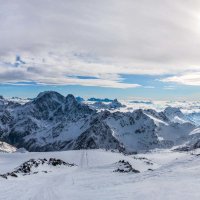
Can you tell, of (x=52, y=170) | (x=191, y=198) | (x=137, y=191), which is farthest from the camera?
(x=52, y=170)

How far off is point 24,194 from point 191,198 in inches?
768

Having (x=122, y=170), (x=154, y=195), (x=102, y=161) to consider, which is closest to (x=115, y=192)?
(x=154, y=195)

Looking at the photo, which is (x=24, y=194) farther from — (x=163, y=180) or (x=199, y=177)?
(x=199, y=177)

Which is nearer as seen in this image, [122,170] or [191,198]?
[191,198]

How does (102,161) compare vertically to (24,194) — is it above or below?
below

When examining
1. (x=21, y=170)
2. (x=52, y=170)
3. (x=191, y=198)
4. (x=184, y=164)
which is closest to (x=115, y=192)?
(x=191, y=198)

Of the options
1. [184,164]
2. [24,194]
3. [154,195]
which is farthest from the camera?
[184,164]

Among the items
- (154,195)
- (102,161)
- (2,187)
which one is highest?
(154,195)

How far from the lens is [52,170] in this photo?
78500 mm

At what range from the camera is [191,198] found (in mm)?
27828

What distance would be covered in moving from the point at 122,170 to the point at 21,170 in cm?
2130

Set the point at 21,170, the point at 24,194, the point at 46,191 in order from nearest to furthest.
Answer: the point at 24,194
the point at 46,191
the point at 21,170

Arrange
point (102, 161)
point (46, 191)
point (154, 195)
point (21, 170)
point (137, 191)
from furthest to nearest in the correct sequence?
point (102, 161) < point (21, 170) < point (46, 191) < point (137, 191) < point (154, 195)

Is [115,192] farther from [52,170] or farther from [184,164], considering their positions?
[52,170]
